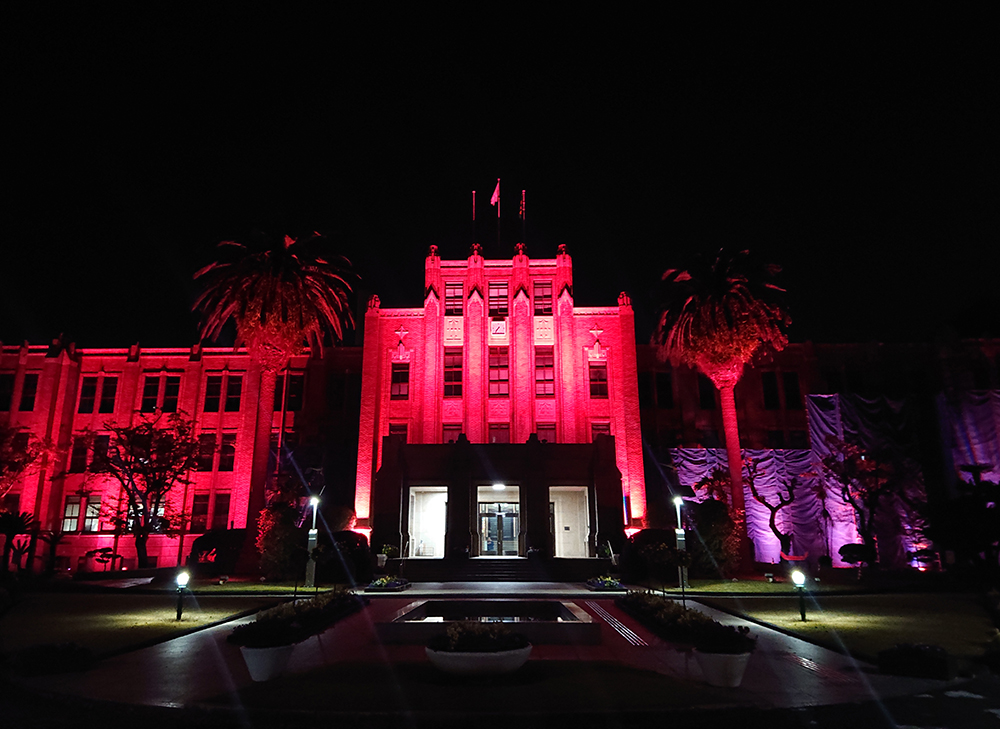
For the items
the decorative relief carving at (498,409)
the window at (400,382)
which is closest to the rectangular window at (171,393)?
the window at (400,382)

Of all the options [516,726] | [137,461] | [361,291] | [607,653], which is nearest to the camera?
[516,726]

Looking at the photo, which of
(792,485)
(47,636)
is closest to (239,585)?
(47,636)

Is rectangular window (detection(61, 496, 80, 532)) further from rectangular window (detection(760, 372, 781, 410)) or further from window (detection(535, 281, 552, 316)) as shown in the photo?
rectangular window (detection(760, 372, 781, 410))

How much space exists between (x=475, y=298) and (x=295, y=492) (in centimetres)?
1604

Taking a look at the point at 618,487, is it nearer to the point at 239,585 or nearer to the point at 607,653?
the point at 239,585

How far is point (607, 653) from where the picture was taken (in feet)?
44.1

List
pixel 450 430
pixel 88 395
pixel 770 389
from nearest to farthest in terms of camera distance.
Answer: pixel 450 430 → pixel 770 389 → pixel 88 395

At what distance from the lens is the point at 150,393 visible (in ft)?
155

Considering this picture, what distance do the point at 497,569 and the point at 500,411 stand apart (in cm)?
1191

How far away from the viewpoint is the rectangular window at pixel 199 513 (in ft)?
145

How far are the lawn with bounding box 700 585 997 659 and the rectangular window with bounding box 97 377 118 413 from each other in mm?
41333

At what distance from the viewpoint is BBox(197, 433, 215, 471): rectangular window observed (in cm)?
4290

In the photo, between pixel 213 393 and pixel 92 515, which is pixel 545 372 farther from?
pixel 92 515

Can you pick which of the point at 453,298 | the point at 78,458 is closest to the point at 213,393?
the point at 78,458
